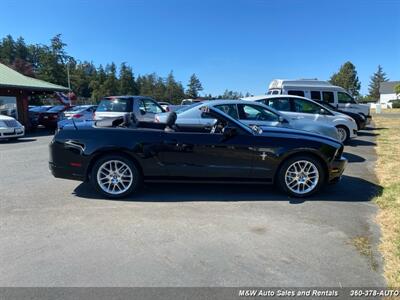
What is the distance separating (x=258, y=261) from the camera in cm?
377

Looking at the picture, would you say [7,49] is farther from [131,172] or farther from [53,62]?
[131,172]

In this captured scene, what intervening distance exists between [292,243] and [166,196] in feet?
8.00

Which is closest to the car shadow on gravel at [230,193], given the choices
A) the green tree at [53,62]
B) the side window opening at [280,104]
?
the side window opening at [280,104]

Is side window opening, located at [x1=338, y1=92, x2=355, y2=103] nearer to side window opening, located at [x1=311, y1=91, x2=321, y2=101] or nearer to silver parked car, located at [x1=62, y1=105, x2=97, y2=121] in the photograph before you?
side window opening, located at [x1=311, y1=91, x2=321, y2=101]

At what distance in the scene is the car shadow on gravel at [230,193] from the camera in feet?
19.4

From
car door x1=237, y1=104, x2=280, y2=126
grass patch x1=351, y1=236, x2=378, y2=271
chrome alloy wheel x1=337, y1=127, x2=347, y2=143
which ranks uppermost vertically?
car door x1=237, y1=104, x2=280, y2=126

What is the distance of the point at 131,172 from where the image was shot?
5.84m

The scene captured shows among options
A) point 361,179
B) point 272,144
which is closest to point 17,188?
point 272,144

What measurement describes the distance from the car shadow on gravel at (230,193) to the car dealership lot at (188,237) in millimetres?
17

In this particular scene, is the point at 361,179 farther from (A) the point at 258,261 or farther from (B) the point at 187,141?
(A) the point at 258,261

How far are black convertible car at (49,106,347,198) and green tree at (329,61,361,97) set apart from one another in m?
84.3

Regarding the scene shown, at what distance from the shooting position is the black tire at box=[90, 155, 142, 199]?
5828 mm

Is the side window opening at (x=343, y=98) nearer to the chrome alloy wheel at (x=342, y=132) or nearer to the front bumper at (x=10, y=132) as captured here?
the chrome alloy wheel at (x=342, y=132)

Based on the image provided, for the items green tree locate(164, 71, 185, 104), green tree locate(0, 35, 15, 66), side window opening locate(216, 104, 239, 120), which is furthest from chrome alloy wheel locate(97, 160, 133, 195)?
green tree locate(0, 35, 15, 66)
